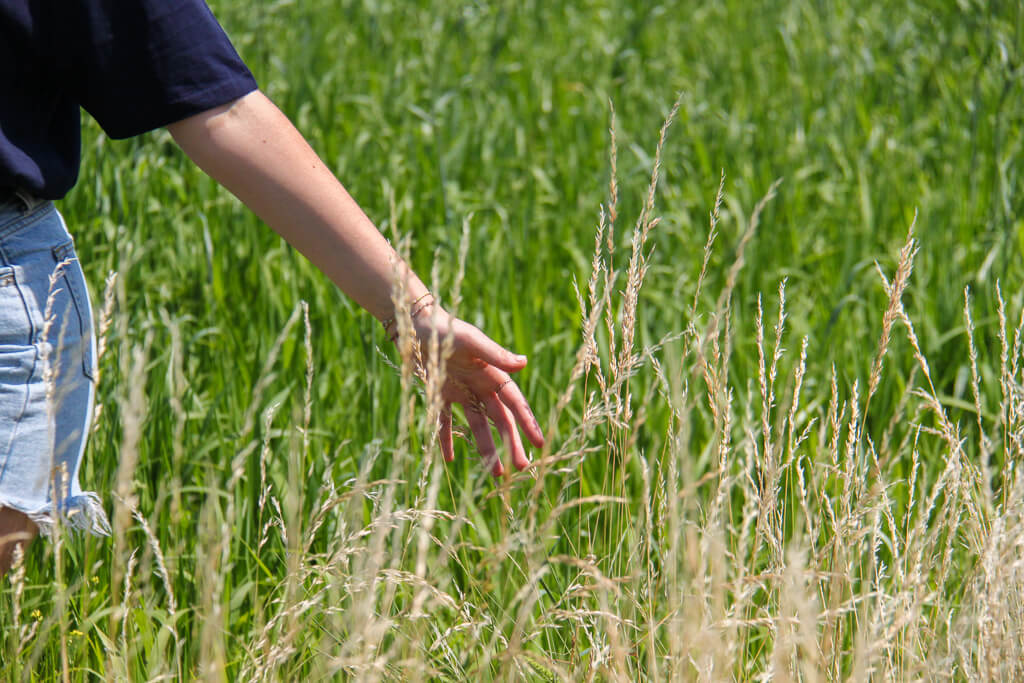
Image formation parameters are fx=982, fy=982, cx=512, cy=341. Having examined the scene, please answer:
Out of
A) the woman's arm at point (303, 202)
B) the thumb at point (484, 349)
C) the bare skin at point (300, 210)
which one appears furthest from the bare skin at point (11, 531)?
the thumb at point (484, 349)

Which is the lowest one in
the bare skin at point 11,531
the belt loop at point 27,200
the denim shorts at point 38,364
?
the bare skin at point 11,531

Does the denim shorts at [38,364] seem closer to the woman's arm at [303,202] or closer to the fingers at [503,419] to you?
the woman's arm at [303,202]

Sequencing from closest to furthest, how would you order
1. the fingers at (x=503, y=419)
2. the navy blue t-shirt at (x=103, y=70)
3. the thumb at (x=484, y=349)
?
1. the navy blue t-shirt at (x=103, y=70)
2. the thumb at (x=484, y=349)
3. the fingers at (x=503, y=419)

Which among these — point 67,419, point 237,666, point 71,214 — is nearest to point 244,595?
point 237,666

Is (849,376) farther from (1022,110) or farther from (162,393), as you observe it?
(1022,110)

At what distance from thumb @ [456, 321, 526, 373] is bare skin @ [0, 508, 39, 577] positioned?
649mm

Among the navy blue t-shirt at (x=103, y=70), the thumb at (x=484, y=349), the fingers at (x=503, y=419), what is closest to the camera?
the navy blue t-shirt at (x=103, y=70)

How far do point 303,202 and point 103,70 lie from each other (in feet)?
1.01

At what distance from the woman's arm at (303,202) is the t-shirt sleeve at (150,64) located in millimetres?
33

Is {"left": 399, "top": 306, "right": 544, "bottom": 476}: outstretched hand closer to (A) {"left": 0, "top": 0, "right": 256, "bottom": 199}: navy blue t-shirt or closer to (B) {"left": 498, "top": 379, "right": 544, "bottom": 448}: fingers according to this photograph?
(B) {"left": 498, "top": 379, "right": 544, "bottom": 448}: fingers

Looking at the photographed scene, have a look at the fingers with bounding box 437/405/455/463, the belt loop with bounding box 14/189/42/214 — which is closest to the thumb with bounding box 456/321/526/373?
the fingers with bounding box 437/405/455/463

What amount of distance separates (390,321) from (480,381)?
165 millimetres

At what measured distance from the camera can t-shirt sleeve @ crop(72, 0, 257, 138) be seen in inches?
50.6

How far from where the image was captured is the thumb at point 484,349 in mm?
1419
